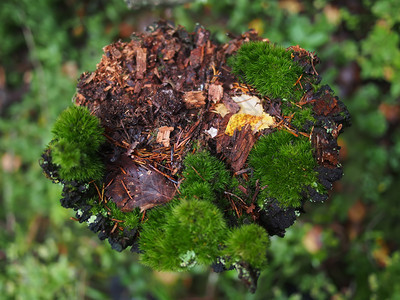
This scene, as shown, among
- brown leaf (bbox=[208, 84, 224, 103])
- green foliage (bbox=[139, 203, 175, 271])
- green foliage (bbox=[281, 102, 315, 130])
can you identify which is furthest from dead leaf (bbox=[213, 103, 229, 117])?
green foliage (bbox=[139, 203, 175, 271])

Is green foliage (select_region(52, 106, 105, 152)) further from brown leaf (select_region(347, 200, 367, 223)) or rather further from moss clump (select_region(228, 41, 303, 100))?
Result: brown leaf (select_region(347, 200, 367, 223))

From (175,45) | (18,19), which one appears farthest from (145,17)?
(175,45)

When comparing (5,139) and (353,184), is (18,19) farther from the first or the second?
(353,184)

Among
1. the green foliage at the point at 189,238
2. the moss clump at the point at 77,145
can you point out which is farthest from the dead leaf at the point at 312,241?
the moss clump at the point at 77,145

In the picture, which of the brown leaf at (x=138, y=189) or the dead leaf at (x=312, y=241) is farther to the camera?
the dead leaf at (x=312, y=241)

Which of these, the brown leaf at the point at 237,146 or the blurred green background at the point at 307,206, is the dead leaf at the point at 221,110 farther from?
the blurred green background at the point at 307,206

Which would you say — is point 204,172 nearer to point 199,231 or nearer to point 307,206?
point 199,231
